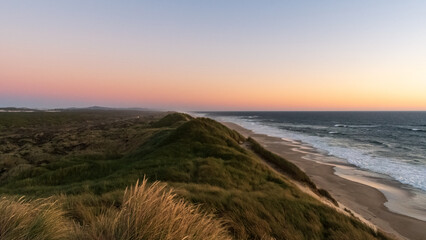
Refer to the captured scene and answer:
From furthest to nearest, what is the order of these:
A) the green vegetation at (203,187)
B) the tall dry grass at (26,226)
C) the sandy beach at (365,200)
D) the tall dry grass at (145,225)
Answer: the sandy beach at (365,200), the green vegetation at (203,187), the tall dry grass at (26,226), the tall dry grass at (145,225)

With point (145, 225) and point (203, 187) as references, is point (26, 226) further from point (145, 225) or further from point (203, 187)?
point (203, 187)

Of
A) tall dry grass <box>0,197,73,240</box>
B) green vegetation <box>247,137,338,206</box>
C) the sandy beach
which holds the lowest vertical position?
the sandy beach

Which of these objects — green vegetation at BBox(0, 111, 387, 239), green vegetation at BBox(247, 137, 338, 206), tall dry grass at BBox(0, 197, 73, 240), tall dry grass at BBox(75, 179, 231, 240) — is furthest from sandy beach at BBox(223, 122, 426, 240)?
tall dry grass at BBox(0, 197, 73, 240)

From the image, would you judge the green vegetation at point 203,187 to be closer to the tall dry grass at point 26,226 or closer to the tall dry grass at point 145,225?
the tall dry grass at point 145,225

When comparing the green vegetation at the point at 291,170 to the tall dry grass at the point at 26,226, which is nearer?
the tall dry grass at the point at 26,226

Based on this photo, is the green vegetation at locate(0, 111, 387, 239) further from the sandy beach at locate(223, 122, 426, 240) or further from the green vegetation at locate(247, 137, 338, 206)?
the sandy beach at locate(223, 122, 426, 240)

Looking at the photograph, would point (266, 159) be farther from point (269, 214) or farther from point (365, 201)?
point (269, 214)

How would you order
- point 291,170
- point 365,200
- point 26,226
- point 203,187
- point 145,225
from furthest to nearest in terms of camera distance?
point 291,170
point 365,200
point 203,187
point 26,226
point 145,225

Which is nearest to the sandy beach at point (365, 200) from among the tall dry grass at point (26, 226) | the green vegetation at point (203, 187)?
the green vegetation at point (203, 187)

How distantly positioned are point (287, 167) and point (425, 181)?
12.7 metres

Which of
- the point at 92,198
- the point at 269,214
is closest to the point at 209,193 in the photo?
the point at 269,214

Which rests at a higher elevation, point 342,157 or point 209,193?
point 209,193

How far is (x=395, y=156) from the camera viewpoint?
32.2 m

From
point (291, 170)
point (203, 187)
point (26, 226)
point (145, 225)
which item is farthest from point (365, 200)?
point (26, 226)
